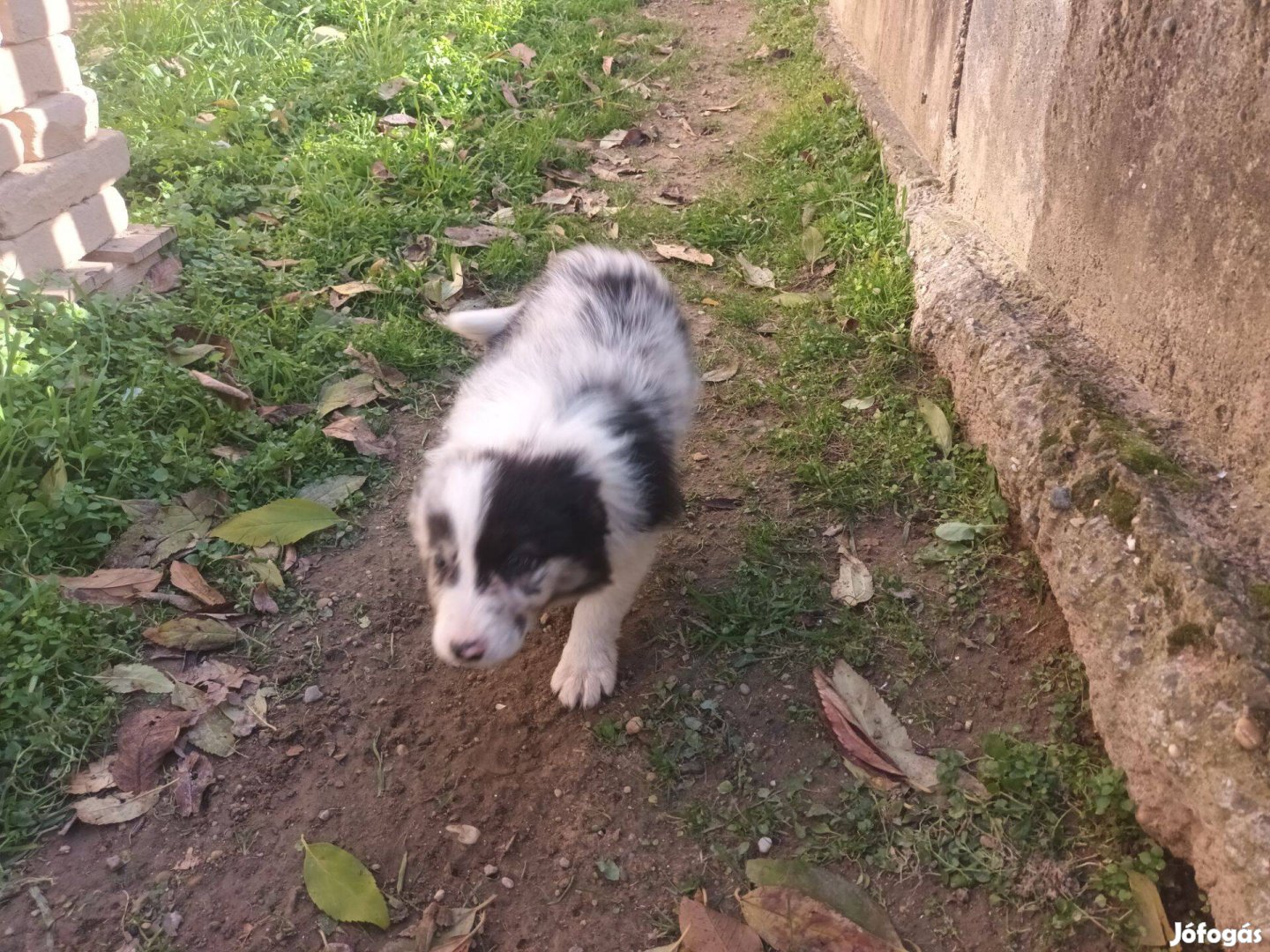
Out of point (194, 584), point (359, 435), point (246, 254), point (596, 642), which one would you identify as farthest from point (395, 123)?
point (596, 642)

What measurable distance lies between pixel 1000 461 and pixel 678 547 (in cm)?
109

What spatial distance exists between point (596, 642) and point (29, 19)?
11.3 feet

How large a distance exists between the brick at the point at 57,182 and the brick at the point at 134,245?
0.70ft

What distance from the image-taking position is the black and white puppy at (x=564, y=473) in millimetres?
2268

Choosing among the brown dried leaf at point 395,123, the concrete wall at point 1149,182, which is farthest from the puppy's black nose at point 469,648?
the brown dried leaf at point 395,123

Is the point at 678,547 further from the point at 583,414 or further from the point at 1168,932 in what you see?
the point at 1168,932

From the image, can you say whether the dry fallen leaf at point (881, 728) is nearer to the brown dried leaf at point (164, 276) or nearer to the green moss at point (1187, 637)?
the green moss at point (1187, 637)

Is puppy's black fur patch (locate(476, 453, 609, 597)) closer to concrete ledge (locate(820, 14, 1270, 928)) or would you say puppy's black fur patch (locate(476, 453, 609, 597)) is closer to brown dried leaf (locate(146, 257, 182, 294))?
concrete ledge (locate(820, 14, 1270, 928))

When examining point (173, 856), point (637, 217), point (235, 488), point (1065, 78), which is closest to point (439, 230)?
point (637, 217)

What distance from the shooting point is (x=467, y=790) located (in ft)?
8.32

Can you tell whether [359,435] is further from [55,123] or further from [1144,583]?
[1144,583]

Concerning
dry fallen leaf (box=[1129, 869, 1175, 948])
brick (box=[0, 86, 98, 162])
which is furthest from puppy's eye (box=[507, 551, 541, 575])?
brick (box=[0, 86, 98, 162])

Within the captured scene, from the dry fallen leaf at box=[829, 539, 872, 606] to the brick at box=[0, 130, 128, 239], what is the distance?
3.40 meters

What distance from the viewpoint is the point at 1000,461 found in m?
3.07
